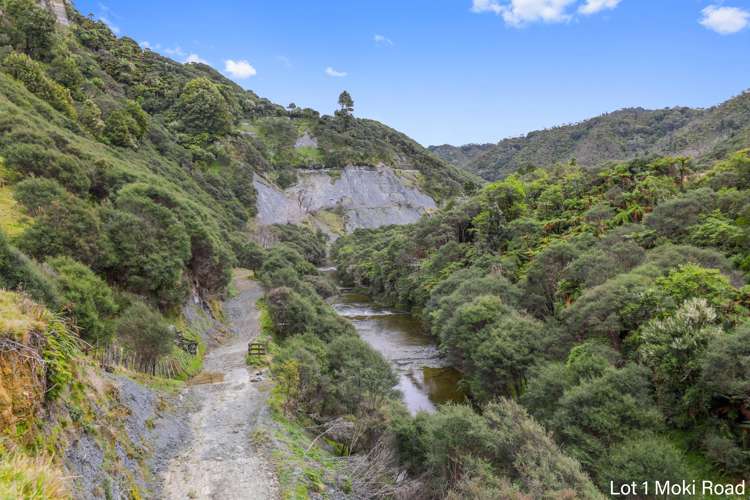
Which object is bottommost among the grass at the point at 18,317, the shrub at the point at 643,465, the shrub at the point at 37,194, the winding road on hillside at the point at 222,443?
the shrub at the point at 643,465

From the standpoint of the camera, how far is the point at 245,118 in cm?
11838

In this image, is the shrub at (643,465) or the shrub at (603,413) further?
the shrub at (603,413)

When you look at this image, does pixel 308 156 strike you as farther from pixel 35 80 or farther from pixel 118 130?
pixel 35 80

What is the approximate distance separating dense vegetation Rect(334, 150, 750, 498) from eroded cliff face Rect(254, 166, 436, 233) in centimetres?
6354

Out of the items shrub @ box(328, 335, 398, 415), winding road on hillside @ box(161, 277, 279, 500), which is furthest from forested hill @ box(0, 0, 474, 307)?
shrub @ box(328, 335, 398, 415)

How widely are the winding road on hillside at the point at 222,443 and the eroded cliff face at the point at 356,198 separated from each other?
247 ft

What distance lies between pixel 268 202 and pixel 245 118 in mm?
45577

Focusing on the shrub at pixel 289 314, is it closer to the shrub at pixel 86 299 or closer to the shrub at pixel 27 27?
the shrub at pixel 86 299

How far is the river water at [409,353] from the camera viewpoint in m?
28.3

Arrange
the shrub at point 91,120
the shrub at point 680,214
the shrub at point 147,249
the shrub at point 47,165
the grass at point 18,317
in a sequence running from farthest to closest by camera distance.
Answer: the shrub at point 91,120, the shrub at point 680,214, the shrub at point 47,165, the shrub at point 147,249, the grass at point 18,317

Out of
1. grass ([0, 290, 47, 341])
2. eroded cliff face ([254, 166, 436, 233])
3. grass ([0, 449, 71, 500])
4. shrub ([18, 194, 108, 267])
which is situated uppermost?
eroded cliff face ([254, 166, 436, 233])

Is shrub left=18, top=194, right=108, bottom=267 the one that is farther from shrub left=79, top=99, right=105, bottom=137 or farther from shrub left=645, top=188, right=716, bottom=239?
shrub left=645, top=188, right=716, bottom=239

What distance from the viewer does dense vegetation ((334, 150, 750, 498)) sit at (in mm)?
14453

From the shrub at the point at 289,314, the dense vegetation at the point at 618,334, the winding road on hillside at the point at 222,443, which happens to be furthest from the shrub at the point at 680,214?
the winding road on hillside at the point at 222,443
